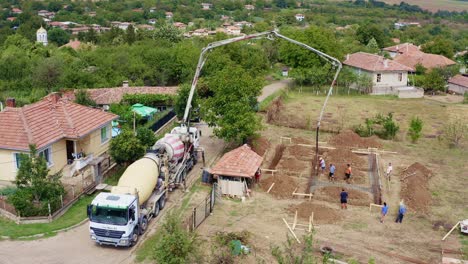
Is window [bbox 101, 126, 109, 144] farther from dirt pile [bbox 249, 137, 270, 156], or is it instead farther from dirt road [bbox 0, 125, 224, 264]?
dirt road [bbox 0, 125, 224, 264]

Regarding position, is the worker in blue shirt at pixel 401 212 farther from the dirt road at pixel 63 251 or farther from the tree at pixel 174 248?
the dirt road at pixel 63 251

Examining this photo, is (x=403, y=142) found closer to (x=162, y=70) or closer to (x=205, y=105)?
(x=205, y=105)

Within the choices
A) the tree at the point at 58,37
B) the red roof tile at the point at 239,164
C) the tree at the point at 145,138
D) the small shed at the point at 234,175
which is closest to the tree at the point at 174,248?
the small shed at the point at 234,175

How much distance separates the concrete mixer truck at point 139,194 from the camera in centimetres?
2173

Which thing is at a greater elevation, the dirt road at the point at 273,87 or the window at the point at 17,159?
the window at the point at 17,159

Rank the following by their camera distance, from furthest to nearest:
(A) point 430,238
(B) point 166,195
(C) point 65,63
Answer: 1. (C) point 65,63
2. (B) point 166,195
3. (A) point 430,238

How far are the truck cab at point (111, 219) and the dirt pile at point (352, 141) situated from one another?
68.9 ft

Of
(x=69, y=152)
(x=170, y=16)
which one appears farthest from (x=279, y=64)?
(x=170, y=16)

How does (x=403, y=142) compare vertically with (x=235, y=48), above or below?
below

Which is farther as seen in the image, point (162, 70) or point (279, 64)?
point (279, 64)

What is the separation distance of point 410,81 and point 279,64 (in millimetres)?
23526

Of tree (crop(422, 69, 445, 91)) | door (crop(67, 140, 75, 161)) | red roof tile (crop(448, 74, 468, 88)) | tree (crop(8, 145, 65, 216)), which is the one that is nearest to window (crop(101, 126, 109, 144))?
door (crop(67, 140, 75, 161))

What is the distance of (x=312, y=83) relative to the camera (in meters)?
64.8

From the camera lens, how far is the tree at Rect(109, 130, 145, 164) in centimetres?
3022
